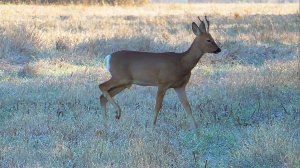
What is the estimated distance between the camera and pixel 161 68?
8.13m

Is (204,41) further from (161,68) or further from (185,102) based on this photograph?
(185,102)

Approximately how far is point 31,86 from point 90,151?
452 centimetres

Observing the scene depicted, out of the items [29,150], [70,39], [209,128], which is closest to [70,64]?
[70,39]

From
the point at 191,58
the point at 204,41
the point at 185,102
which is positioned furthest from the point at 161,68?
the point at 204,41

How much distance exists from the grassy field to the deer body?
0.46m

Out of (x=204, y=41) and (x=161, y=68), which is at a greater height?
(x=204, y=41)

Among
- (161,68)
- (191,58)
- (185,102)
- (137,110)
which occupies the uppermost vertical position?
(191,58)

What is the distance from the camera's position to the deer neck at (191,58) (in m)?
8.16

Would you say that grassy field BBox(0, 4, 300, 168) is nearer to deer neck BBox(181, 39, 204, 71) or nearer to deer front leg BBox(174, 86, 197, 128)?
deer front leg BBox(174, 86, 197, 128)

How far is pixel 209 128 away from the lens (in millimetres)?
7980

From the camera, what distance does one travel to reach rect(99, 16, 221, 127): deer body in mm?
8109

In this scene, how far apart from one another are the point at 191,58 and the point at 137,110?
126 cm

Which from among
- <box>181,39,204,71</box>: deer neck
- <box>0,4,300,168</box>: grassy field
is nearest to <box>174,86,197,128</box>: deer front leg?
<box>0,4,300,168</box>: grassy field

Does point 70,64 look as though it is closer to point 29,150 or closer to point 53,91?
point 53,91
